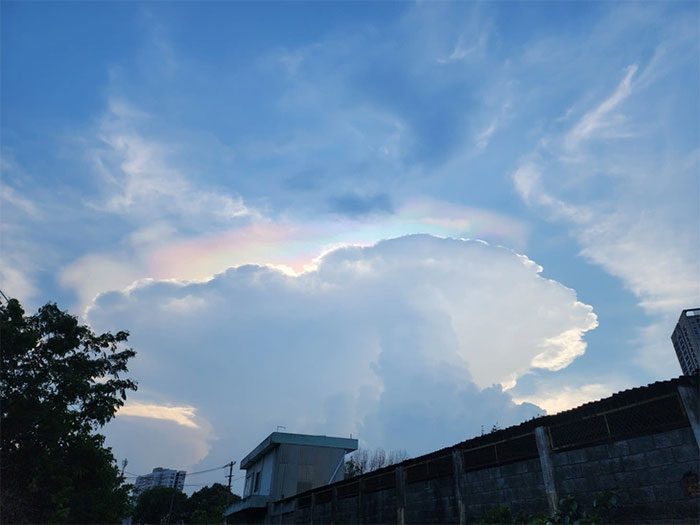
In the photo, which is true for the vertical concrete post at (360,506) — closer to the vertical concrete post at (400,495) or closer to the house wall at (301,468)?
the vertical concrete post at (400,495)

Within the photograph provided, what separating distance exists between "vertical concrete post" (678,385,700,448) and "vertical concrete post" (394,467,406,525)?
406 inches

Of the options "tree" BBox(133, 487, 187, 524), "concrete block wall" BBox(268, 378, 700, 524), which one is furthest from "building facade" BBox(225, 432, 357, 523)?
"tree" BBox(133, 487, 187, 524)

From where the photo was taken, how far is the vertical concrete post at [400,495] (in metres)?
15.9

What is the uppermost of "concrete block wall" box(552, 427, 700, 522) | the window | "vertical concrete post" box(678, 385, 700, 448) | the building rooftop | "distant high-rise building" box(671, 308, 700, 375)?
"distant high-rise building" box(671, 308, 700, 375)

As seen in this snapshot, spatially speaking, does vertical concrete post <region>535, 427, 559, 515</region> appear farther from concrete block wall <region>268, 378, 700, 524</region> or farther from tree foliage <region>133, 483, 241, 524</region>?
tree foliage <region>133, 483, 241, 524</region>

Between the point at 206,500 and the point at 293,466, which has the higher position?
the point at 206,500

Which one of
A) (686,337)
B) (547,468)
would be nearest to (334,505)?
(547,468)

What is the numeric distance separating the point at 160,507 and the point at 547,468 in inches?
2752

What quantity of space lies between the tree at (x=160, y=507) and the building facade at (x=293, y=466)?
1612 inches

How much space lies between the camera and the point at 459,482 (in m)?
13.4

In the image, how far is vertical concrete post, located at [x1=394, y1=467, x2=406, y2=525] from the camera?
1586 cm

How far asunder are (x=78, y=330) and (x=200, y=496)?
5723 centimetres

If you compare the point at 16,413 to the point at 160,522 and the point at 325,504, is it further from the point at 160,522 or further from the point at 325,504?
the point at 160,522

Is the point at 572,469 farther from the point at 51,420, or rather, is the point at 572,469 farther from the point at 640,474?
the point at 51,420
